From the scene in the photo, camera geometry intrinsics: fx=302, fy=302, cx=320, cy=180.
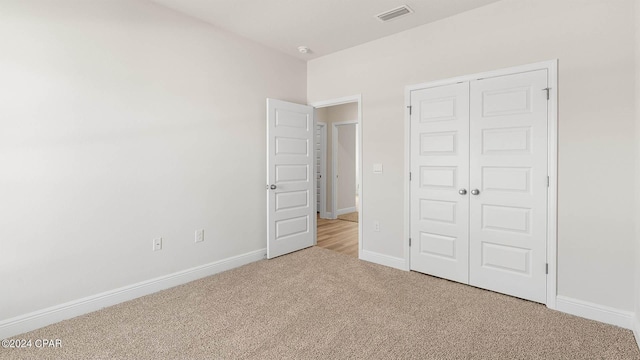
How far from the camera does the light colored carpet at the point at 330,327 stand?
6.32ft

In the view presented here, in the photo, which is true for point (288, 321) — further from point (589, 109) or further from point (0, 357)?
point (589, 109)

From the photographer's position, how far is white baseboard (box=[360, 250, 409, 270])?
3.48m

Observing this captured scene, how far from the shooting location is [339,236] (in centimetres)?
500

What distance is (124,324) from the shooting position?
2.27m

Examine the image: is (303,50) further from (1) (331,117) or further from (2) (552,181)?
(2) (552,181)

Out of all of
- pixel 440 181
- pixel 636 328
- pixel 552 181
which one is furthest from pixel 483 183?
pixel 636 328

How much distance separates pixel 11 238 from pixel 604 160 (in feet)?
14.3

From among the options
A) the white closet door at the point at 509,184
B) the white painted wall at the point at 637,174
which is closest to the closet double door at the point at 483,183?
the white closet door at the point at 509,184

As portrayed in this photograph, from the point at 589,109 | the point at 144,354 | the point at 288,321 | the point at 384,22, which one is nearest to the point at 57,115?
the point at 144,354

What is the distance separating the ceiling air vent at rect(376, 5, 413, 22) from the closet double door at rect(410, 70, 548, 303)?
781mm

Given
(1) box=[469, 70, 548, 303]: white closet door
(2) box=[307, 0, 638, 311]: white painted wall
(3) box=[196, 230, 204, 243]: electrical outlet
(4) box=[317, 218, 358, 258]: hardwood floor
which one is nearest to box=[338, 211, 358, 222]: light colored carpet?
(4) box=[317, 218, 358, 258]: hardwood floor

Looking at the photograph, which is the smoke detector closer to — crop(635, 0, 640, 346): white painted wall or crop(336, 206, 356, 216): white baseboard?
crop(635, 0, 640, 346): white painted wall

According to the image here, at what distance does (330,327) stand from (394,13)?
9.46 ft

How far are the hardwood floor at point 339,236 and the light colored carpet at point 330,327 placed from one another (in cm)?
124
